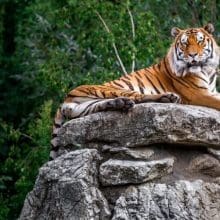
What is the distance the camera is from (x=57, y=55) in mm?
13766

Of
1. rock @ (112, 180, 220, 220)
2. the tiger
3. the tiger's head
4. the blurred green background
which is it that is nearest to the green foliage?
the blurred green background

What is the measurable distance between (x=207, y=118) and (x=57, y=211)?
51.1 inches

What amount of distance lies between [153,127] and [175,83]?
1188mm

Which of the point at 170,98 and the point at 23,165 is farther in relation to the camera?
the point at 23,165

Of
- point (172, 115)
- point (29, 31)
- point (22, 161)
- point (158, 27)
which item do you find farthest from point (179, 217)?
point (29, 31)

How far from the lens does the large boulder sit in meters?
7.71

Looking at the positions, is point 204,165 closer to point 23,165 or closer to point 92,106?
point 92,106

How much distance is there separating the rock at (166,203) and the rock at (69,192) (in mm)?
171

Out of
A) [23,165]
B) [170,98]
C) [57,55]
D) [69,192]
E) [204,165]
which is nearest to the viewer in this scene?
[69,192]

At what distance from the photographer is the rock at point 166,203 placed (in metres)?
7.63

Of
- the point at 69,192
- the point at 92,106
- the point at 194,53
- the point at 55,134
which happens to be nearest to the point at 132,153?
the point at 69,192

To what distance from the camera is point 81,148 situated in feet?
26.7

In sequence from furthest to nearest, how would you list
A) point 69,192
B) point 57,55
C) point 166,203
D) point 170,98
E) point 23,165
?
point 57,55
point 23,165
point 170,98
point 69,192
point 166,203

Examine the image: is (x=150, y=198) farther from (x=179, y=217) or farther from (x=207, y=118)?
(x=207, y=118)
